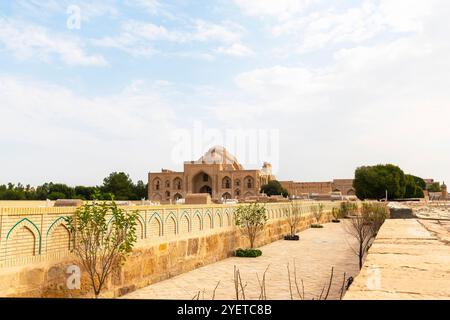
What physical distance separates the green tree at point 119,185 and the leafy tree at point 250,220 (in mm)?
48501

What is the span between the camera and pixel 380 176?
4819 centimetres

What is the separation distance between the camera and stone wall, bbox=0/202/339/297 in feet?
14.5

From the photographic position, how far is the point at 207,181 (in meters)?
69.6

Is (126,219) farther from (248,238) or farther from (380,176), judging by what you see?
(380,176)

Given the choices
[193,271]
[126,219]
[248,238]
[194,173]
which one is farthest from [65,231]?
[194,173]

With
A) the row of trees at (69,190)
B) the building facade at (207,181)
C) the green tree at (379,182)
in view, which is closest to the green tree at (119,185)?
the row of trees at (69,190)

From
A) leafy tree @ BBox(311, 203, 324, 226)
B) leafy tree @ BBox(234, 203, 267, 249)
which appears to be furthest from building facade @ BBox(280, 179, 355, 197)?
leafy tree @ BBox(234, 203, 267, 249)

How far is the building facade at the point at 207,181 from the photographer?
65688mm

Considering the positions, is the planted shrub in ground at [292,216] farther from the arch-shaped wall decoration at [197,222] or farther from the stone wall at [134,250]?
the arch-shaped wall decoration at [197,222]

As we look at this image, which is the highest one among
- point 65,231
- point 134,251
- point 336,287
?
point 65,231

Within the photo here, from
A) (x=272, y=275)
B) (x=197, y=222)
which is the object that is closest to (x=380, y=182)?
(x=197, y=222)
